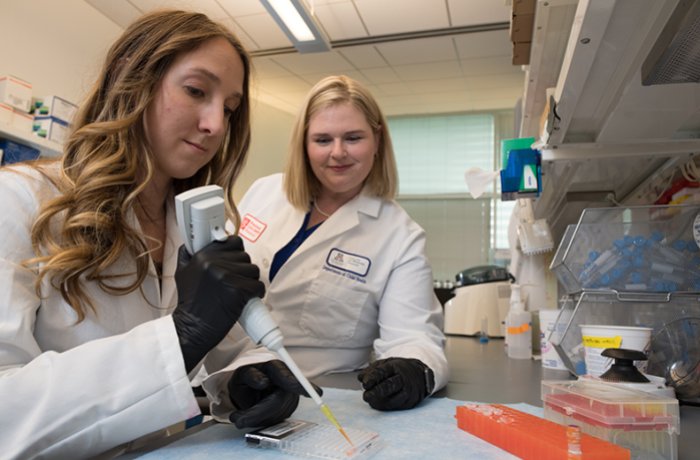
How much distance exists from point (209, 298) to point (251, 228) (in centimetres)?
90

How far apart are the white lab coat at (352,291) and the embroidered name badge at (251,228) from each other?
0.29ft

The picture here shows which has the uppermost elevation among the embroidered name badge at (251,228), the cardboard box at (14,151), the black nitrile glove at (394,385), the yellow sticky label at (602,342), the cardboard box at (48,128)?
the cardboard box at (48,128)

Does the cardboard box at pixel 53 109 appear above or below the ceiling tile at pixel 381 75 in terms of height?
below

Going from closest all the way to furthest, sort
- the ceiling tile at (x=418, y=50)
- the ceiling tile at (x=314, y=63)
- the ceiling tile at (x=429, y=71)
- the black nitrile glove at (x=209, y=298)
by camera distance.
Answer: the black nitrile glove at (x=209, y=298), the ceiling tile at (x=418, y=50), the ceiling tile at (x=314, y=63), the ceiling tile at (x=429, y=71)

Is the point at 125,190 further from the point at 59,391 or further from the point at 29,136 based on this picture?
the point at 29,136

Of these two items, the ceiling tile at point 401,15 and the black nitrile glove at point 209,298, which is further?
the ceiling tile at point 401,15

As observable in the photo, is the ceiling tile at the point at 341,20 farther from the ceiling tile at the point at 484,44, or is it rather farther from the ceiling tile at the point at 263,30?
the ceiling tile at the point at 484,44

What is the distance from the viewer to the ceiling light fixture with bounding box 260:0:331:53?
2.60 metres

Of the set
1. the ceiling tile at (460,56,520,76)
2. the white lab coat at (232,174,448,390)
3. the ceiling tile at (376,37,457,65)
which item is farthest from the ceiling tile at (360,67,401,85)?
the white lab coat at (232,174,448,390)

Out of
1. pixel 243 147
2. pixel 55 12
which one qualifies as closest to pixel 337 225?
pixel 243 147

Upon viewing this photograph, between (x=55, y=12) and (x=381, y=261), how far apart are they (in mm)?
2930

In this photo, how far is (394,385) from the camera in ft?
2.83

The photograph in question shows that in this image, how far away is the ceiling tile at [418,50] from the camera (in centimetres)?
370

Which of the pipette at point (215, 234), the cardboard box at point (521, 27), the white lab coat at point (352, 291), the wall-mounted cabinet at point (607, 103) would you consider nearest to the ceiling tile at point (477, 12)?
the wall-mounted cabinet at point (607, 103)
